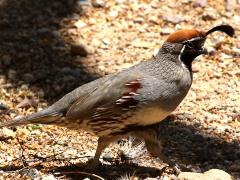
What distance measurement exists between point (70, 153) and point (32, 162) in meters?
0.34

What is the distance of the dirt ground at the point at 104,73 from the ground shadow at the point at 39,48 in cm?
1

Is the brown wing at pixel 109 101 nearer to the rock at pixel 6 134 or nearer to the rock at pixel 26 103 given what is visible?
the rock at pixel 6 134

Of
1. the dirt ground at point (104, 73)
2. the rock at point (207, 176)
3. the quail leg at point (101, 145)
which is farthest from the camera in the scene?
the dirt ground at point (104, 73)

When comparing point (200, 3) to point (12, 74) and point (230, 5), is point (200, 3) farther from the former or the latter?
point (12, 74)

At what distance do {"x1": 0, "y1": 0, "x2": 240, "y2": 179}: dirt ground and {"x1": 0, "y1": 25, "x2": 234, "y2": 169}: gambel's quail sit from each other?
12.6 inches

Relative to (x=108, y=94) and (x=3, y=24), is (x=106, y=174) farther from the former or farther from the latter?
(x=3, y=24)

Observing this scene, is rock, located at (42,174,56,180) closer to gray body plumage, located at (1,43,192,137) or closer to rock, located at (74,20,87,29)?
gray body plumage, located at (1,43,192,137)

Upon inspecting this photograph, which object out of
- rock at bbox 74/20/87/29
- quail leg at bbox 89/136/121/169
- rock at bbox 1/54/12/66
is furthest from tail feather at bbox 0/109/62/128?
rock at bbox 74/20/87/29

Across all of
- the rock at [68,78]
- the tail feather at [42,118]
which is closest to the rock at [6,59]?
the rock at [68,78]

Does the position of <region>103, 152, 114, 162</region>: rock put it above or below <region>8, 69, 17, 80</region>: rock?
below

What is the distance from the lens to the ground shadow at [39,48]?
5.90m

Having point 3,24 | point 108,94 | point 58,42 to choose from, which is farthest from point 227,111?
point 3,24

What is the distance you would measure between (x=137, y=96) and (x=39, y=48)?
2506 mm

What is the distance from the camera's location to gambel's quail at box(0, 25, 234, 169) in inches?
163
